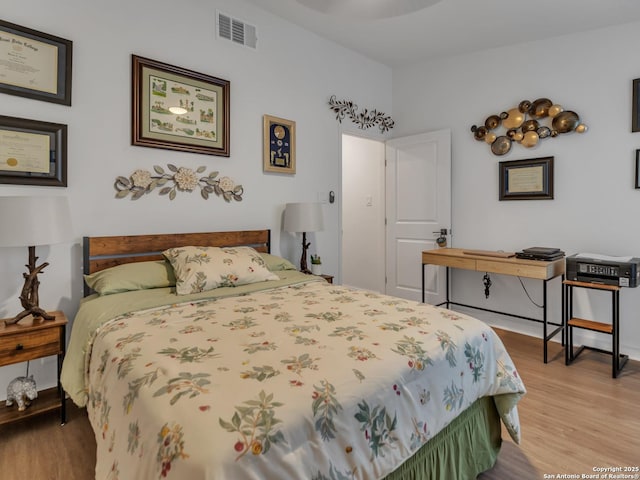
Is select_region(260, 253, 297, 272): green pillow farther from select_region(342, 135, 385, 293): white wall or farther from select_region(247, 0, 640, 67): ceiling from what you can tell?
select_region(342, 135, 385, 293): white wall

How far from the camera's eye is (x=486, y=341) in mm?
1694

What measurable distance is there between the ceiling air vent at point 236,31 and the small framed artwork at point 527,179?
2.66 metres

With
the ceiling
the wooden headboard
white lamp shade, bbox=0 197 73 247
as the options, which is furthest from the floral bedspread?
the ceiling

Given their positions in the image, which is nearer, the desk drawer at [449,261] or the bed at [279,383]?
the bed at [279,383]

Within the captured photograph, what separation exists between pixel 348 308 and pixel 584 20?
10.6 feet

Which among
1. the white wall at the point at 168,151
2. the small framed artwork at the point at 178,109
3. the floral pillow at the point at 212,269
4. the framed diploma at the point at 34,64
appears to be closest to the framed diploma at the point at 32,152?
the white wall at the point at 168,151

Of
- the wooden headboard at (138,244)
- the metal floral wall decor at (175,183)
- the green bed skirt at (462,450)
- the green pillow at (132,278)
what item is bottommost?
the green bed skirt at (462,450)

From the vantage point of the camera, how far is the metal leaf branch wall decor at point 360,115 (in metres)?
4.04

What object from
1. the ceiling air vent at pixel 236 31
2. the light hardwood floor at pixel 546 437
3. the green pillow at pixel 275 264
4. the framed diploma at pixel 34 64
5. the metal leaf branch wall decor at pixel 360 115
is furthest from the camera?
the metal leaf branch wall decor at pixel 360 115

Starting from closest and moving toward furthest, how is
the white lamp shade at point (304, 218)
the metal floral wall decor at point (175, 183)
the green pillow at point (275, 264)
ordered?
the metal floral wall decor at point (175, 183) → the green pillow at point (275, 264) → the white lamp shade at point (304, 218)

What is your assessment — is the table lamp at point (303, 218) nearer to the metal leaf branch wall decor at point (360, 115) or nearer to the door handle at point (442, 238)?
the metal leaf branch wall decor at point (360, 115)

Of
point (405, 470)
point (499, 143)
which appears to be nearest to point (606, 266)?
point (499, 143)

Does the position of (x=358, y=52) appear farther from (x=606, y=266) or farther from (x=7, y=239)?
(x=7, y=239)

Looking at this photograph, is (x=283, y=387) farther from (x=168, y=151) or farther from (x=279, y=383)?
(x=168, y=151)
